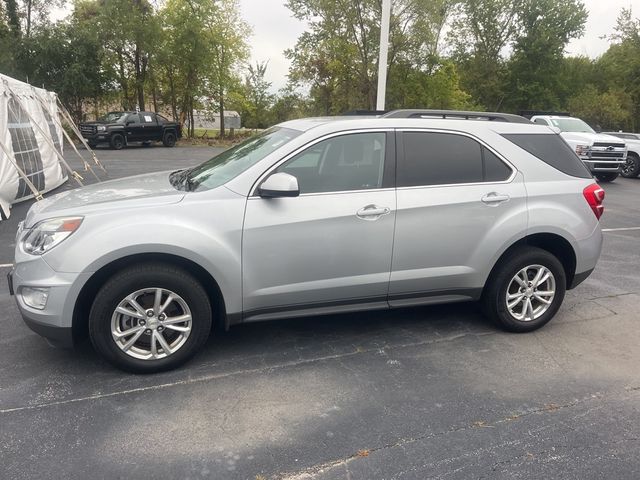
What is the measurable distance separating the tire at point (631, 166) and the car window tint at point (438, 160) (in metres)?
15.8

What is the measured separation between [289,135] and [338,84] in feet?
86.1

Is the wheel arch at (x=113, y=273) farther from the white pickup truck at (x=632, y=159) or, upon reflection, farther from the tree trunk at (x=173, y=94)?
the tree trunk at (x=173, y=94)

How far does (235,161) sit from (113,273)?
1275 mm

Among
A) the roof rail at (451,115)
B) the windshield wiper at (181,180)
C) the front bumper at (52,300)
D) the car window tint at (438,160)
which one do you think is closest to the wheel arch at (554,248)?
the car window tint at (438,160)

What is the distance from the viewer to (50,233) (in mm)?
3193

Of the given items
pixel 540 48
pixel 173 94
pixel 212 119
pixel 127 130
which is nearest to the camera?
pixel 127 130

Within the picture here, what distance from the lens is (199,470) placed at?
8.21ft

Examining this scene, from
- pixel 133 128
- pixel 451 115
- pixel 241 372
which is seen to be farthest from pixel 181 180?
pixel 133 128

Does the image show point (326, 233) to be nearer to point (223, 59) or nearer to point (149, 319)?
point (149, 319)

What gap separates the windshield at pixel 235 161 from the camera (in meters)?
3.67

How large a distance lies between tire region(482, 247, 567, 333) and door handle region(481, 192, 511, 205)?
0.47 m

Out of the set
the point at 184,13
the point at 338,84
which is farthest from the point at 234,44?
the point at 338,84

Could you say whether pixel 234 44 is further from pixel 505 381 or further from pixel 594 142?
pixel 505 381

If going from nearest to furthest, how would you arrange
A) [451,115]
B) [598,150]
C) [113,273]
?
[113,273] → [451,115] → [598,150]
